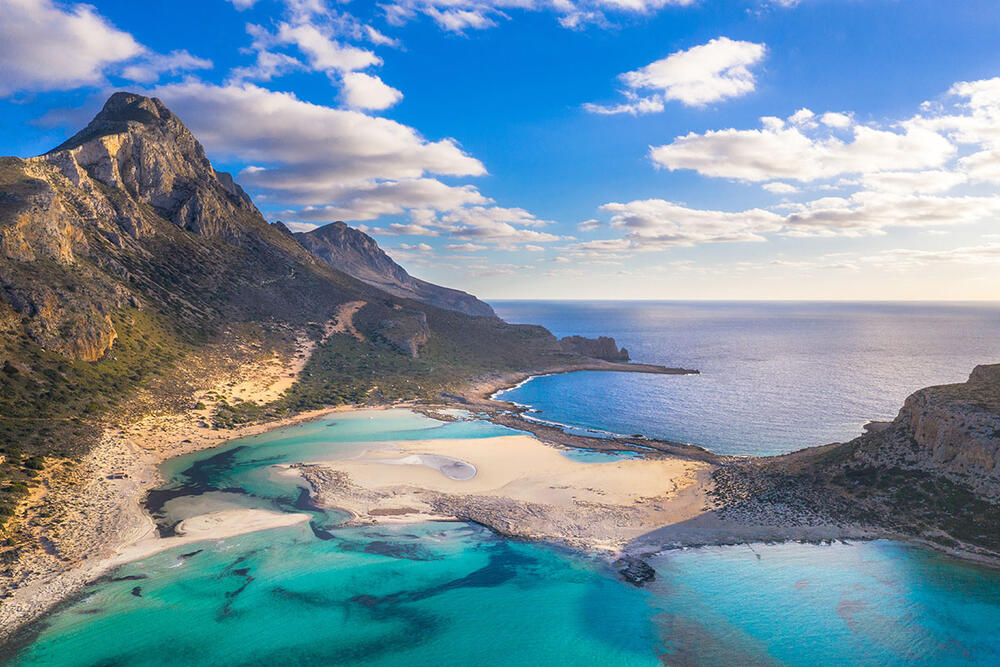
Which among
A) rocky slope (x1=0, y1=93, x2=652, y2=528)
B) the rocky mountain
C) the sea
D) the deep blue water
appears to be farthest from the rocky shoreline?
the deep blue water

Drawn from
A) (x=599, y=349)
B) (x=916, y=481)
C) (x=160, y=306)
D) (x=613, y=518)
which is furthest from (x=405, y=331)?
(x=916, y=481)

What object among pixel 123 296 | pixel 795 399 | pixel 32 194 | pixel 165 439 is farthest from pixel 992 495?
pixel 32 194

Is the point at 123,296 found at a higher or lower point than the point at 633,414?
higher

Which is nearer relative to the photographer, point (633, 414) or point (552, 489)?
point (552, 489)

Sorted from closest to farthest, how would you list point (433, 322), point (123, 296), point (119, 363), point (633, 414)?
point (119, 363), point (123, 296), point (633, 414), point (433, 322)

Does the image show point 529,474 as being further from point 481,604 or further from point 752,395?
point 752,395

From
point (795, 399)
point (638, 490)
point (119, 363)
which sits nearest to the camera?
point (638, 490)

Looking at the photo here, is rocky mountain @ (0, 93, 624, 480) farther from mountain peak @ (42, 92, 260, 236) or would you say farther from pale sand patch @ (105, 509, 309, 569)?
pale sand patch @ (105, 509, 309, 569)

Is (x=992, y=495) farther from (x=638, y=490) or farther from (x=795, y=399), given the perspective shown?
(x=795, y=399)
